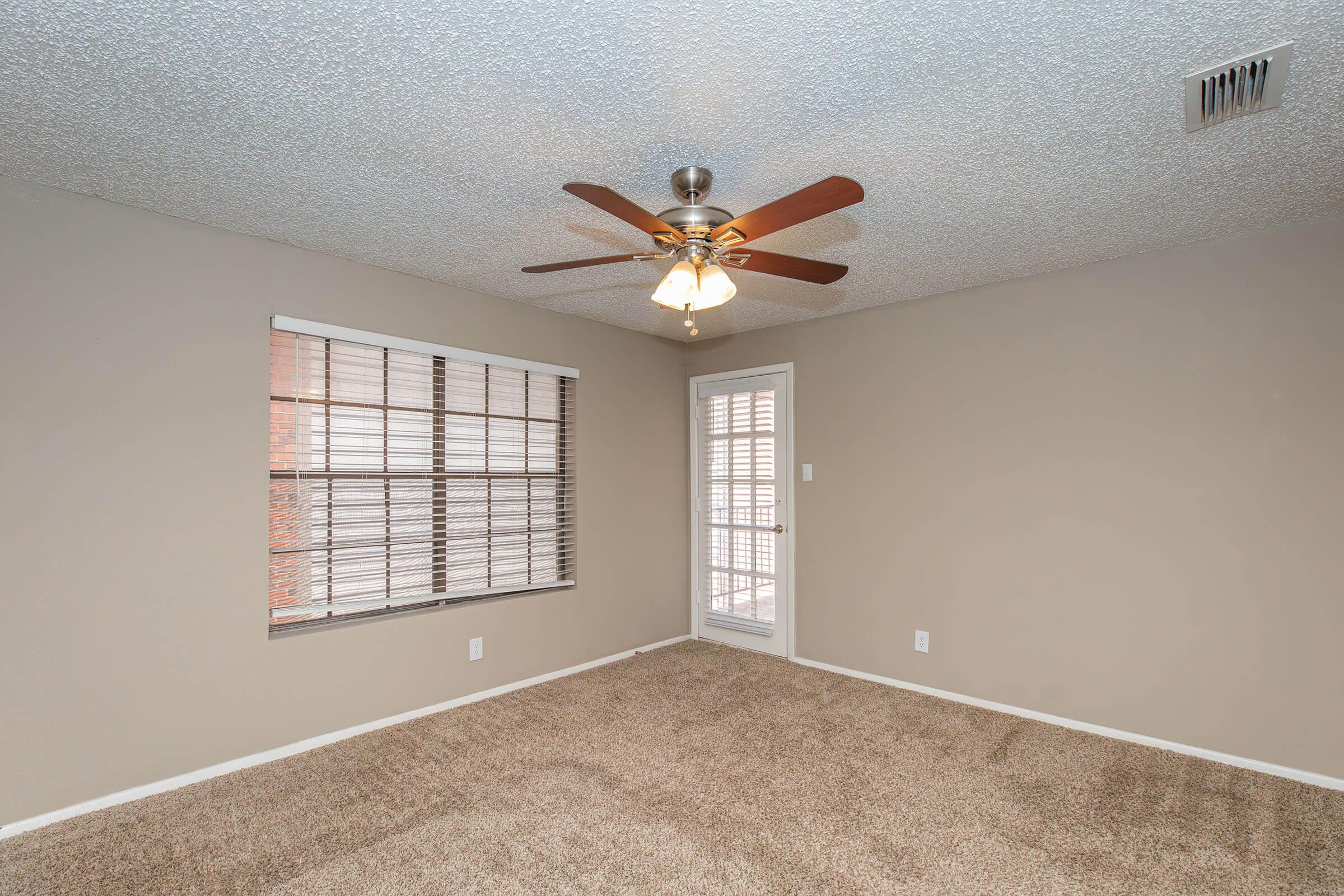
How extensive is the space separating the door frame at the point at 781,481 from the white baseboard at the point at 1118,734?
1.78ft

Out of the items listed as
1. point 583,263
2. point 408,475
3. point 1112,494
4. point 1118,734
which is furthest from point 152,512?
point 1118,734

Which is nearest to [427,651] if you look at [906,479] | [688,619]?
[688,619]

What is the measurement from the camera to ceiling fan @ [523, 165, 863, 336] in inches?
73.7

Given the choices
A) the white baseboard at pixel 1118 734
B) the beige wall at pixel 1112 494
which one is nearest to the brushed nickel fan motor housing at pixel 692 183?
the beige wall at pixel 1112 494

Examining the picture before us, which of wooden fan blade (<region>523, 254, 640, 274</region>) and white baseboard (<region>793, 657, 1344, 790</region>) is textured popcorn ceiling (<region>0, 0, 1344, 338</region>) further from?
white baseboard (<region>793, 657, 1344, 790</region>)

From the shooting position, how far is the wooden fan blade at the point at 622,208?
5.72ft

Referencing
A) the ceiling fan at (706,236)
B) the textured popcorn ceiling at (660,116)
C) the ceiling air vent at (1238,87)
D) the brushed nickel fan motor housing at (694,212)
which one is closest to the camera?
the textured popcorn ceiling at (660,116)

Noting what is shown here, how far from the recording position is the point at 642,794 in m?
2.59

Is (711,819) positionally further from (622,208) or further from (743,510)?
(743,510)

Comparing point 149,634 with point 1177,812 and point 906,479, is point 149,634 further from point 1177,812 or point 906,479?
point 1177,812

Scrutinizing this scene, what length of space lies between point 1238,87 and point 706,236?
1.46 metres

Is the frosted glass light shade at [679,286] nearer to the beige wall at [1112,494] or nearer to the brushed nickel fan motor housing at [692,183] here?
the brushed nickel fan motor housing at [692,183]

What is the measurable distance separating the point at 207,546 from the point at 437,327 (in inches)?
57.7

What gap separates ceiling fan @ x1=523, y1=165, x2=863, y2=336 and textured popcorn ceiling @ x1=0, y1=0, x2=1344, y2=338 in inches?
6.6
